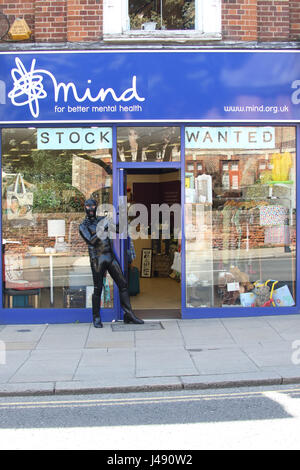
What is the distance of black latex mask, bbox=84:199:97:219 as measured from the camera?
8852 mm

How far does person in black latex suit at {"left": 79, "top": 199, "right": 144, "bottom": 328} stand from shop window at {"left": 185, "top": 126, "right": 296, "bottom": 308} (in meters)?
1.39

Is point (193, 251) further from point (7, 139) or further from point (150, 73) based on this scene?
point (7, 139)

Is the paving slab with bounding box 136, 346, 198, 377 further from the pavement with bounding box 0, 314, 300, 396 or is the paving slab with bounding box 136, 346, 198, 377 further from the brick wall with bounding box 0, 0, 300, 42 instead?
the brick wall with bounding box 0, 0, 300, 42

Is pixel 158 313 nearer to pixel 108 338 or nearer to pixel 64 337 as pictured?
pixel 108 338

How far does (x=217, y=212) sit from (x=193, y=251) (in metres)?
0.83

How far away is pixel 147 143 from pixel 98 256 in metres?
2.21

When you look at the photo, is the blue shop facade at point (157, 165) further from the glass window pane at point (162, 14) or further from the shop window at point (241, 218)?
the glass window pane at point (162, 14)

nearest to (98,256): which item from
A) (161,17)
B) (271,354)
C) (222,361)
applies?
(222,361)

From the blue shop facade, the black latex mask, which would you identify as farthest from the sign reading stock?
the black latex mask

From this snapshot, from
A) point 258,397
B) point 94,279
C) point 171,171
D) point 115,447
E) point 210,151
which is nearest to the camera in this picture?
point 115,447

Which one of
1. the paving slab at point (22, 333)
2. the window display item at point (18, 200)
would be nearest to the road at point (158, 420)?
the paving slab at point (22, 333)

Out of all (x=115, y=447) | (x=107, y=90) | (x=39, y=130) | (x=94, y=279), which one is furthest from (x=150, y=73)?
(x=115, y=447)

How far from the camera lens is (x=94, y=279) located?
29.6 ft

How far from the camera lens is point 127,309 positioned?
362 inches
